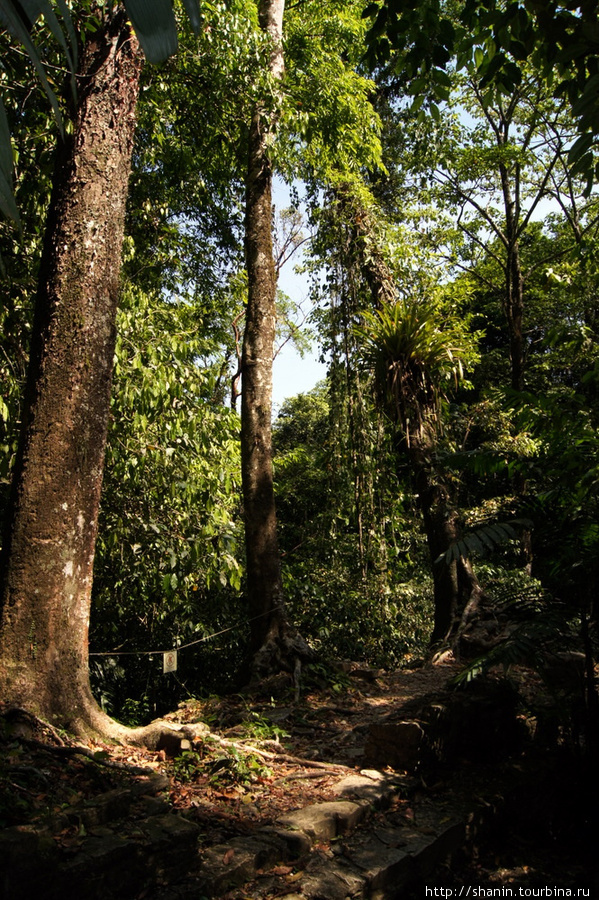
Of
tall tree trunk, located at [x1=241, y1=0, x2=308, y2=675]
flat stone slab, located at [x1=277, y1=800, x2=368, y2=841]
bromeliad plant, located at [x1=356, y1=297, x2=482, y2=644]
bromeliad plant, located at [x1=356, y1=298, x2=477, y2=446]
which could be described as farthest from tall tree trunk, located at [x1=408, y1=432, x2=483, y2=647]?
flat stone slab, located at [x1=277, y1=800, x2=368, y2=841]

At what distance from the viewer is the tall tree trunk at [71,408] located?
292 centimetres

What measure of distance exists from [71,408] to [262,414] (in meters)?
2.44

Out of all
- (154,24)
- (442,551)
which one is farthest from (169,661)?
(154,24)

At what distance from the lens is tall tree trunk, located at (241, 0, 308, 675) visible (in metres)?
5.07

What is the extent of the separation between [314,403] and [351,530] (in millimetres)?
9470

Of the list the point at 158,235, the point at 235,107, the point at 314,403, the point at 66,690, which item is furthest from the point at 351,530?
the point at 314,403

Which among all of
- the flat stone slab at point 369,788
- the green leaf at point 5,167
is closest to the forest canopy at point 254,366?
the green leaf at point 5,167

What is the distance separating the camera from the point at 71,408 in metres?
3.20

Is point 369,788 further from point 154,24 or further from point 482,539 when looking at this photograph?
point 154,24

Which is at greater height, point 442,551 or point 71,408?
point 71,408

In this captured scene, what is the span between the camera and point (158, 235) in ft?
23.9

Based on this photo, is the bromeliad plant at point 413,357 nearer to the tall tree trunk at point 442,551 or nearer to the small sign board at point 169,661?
the tall tree trunk at point 442,551

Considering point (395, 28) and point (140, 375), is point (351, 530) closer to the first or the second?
point (140, 375)

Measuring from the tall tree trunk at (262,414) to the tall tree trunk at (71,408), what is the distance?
2050 mm
